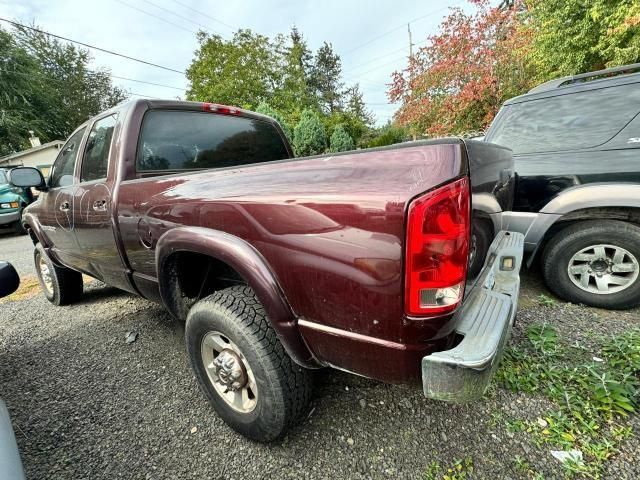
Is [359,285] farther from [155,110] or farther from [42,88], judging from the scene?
[42,88]

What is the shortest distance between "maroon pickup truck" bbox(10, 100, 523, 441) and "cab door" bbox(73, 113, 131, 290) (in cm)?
2

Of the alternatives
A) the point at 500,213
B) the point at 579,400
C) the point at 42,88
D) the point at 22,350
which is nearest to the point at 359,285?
the point at 500,213

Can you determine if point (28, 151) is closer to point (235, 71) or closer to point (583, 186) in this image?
point (235, 71)

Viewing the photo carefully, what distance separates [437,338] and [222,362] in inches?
45.0

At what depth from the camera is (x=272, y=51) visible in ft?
91.6

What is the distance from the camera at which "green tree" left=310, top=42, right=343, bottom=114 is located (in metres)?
38.5

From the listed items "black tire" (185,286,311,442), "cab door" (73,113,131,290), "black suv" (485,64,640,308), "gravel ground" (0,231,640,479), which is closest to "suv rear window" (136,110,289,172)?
"cab door" (73,113,131,290)

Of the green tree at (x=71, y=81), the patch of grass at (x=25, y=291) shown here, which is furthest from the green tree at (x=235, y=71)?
the patch of grass at (x=25, y=291)

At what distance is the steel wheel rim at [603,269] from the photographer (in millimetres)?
2650

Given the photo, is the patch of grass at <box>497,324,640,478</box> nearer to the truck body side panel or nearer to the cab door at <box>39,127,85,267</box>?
the truck body side panel

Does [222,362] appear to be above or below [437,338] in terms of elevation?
below

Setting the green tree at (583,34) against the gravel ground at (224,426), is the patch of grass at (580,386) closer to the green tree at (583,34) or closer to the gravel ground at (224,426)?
the gravel ground at (224,426)

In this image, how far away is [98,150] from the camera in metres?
2.61

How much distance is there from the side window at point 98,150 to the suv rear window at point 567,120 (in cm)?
339
